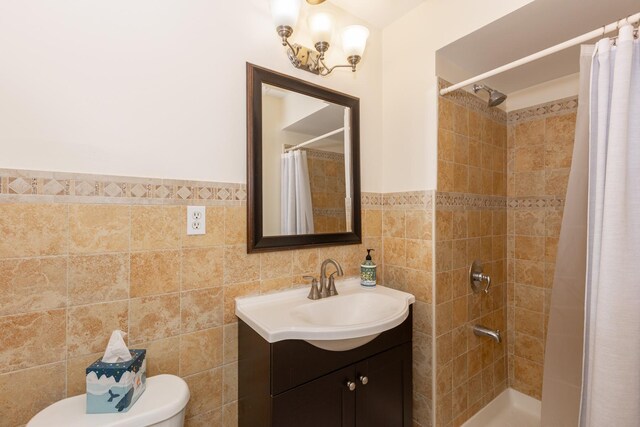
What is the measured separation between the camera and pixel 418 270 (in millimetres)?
1592

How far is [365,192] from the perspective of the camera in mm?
1708

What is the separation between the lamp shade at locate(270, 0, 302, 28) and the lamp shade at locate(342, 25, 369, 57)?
1.01 ft

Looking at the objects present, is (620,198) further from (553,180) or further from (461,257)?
(553,180)

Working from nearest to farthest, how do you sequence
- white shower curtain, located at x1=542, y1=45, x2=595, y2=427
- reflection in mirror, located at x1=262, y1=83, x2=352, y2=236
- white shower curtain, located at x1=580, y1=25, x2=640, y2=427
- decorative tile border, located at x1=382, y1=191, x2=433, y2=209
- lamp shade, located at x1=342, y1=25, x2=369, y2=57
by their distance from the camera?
white shower curtain, located at x1=580, y1=25, x2=640, y2=427, white shower curtain, located at x1=542, y1=45, x2=595, y2=427, reflection in mirror, located at x1=262, y1=83, x2=352, y2=236, lamp shade, located at x1=342, y1=25, x2=369, y2=57, decorative tile border, located at x1=382, y1=191, x2=433, y2=209

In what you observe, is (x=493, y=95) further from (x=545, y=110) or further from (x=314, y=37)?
(x=314, y=37)

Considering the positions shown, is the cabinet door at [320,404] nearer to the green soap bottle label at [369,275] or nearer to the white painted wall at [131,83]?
the green soap bottle label at [369,275]

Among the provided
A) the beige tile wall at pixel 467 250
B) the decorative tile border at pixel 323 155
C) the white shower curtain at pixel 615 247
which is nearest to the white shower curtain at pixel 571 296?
the white shower curtain at pixel 615 247

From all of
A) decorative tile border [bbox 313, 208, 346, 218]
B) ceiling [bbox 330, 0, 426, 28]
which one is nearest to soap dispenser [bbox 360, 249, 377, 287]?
decorative tile border [bbox 313, 208, 346, 218]

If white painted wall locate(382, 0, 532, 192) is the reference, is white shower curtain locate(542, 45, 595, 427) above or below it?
below

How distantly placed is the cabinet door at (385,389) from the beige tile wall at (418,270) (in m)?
0.25

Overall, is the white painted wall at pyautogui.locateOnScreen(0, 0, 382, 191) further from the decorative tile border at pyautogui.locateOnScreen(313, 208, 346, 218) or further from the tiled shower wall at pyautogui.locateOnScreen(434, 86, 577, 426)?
the tiled shower wall at pyautogui.locateOnScreen(434, 86, 577, 426)

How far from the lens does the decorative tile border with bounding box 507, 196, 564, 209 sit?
192 cm

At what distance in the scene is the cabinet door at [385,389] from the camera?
116cm

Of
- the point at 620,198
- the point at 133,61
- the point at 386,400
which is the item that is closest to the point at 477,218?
the point at 620,198
